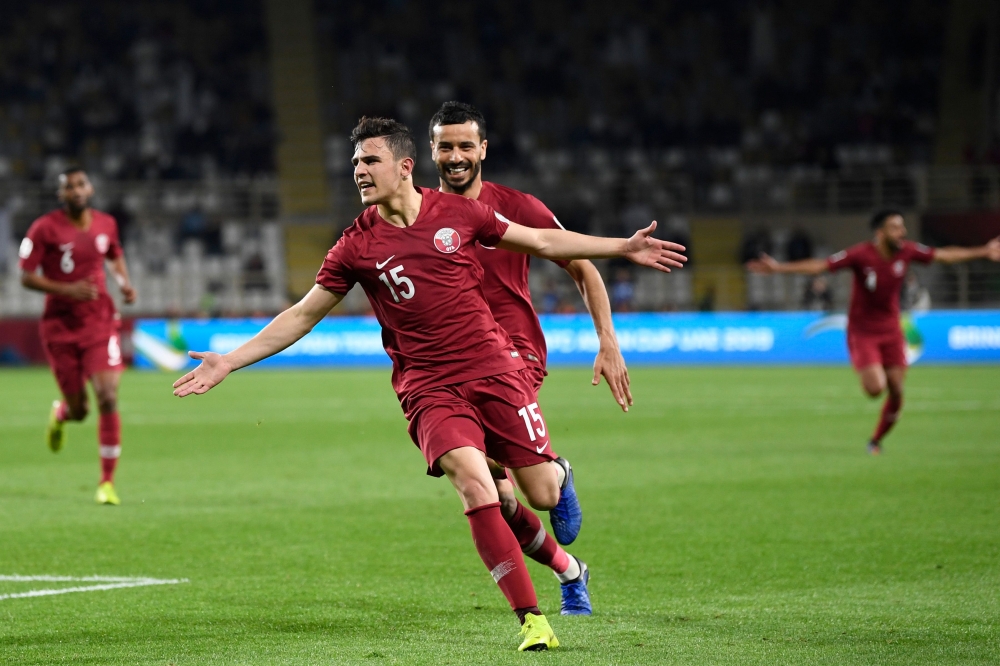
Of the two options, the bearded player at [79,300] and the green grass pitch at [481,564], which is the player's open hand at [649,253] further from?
the bearded player at [79,300]

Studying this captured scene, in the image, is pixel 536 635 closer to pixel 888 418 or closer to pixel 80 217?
pixel 80 217

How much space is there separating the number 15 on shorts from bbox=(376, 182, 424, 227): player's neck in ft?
2.89

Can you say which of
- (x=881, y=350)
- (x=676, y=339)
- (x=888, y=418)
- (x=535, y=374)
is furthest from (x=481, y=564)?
(x=676, y=339)

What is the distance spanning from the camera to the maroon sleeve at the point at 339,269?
5480 mm

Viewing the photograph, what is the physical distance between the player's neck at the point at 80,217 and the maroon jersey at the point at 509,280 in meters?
4.98

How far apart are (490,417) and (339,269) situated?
0.85 metres

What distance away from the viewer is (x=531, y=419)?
219 inches

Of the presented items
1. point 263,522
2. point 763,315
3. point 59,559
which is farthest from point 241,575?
point 763,315

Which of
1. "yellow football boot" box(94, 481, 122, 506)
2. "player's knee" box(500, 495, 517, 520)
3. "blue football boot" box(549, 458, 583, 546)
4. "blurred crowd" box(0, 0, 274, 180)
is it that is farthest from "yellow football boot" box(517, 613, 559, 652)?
"blurred crowd" box(0, 0, 274, 180)

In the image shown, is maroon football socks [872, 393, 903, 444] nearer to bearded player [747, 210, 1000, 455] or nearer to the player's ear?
bearded player [747, 210, 1000, 455]

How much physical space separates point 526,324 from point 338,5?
3005 cm

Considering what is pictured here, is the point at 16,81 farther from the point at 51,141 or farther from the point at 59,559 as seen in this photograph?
the point at 59,559

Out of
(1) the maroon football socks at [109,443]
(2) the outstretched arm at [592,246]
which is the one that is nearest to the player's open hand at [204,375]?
(2) the outstretched arm at [592,246]

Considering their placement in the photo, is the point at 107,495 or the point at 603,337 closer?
the point at 603,337
